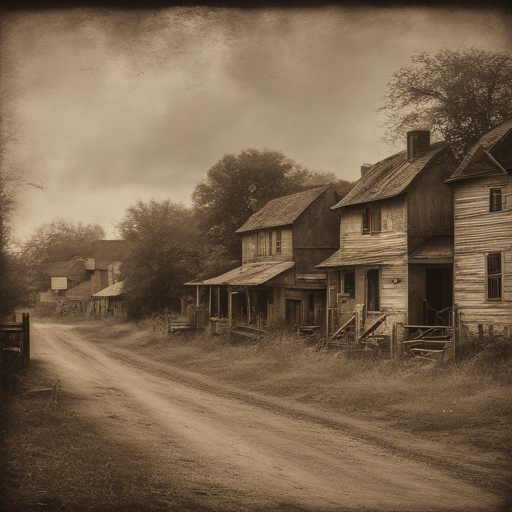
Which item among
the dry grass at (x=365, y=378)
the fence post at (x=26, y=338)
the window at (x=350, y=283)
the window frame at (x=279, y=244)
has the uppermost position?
the window frame at (x=279, y=244)

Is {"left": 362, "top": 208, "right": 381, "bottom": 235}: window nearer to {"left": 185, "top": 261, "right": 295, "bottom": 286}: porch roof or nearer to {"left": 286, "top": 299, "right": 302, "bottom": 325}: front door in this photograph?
{"left": 185, "top": 261, "right": 295, "bottom": 286}: porch roof

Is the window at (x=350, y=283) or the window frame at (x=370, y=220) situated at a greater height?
the window frame at (x=370, y=220)

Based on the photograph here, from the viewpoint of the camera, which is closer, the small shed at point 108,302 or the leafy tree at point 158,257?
the leafy tree at point 158,257

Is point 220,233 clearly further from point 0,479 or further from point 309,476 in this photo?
point 0,479

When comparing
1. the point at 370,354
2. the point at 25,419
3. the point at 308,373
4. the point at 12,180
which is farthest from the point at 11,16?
the point at 370,354

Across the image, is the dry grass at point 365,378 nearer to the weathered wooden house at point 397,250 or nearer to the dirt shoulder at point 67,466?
the weathered wooden house at point 397,250

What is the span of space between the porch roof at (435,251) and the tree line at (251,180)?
15.2 feet

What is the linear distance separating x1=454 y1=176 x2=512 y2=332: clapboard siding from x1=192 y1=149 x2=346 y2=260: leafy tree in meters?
3.12

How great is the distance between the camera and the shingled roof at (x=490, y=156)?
22.8 feet

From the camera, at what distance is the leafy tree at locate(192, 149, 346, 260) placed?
679 cm

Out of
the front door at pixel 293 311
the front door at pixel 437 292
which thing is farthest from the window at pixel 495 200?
the front door at pixel 293 311

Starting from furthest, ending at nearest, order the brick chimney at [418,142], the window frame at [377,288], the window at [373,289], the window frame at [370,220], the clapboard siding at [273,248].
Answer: the window at [373,289], the window frame at [377,288], the window frame at [370,220], the clapboard siding at [273,248], the brick chimney at [418,142]

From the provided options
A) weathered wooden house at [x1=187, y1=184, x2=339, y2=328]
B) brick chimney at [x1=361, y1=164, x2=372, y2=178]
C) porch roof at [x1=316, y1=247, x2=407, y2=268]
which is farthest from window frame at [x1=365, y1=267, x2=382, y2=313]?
brick chimney at [x1=361, y1=164, x2=372, y2=178]

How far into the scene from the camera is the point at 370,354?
43.0 ft
